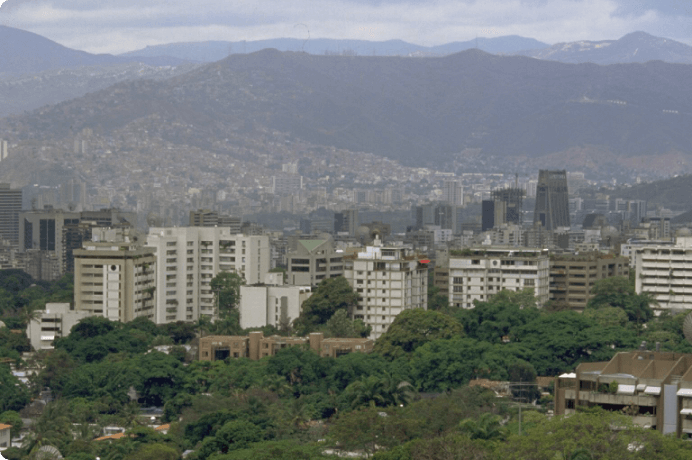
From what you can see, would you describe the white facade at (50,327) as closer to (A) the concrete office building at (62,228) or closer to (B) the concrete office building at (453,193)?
(A) the concrete office building at (62,228)

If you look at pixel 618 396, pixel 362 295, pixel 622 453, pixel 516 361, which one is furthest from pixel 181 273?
pixel 622 453

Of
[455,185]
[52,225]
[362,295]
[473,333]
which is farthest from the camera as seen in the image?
[455,185]

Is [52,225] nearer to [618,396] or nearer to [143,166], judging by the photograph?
[618,396]

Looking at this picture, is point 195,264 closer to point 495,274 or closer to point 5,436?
point 495,274

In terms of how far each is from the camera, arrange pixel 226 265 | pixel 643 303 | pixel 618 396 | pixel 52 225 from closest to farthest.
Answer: pixel 618 396, pixel 643 303, pixel 226 265, pixel 52 225

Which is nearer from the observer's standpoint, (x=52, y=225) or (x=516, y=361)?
(x=516, y=361)

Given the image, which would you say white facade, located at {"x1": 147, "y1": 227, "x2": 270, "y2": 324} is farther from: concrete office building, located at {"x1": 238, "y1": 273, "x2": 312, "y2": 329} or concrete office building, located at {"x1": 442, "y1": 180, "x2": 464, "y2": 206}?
concrete office building, located at {"x1": 442, "y1": 180, "x2": 464, "y2": 206}
